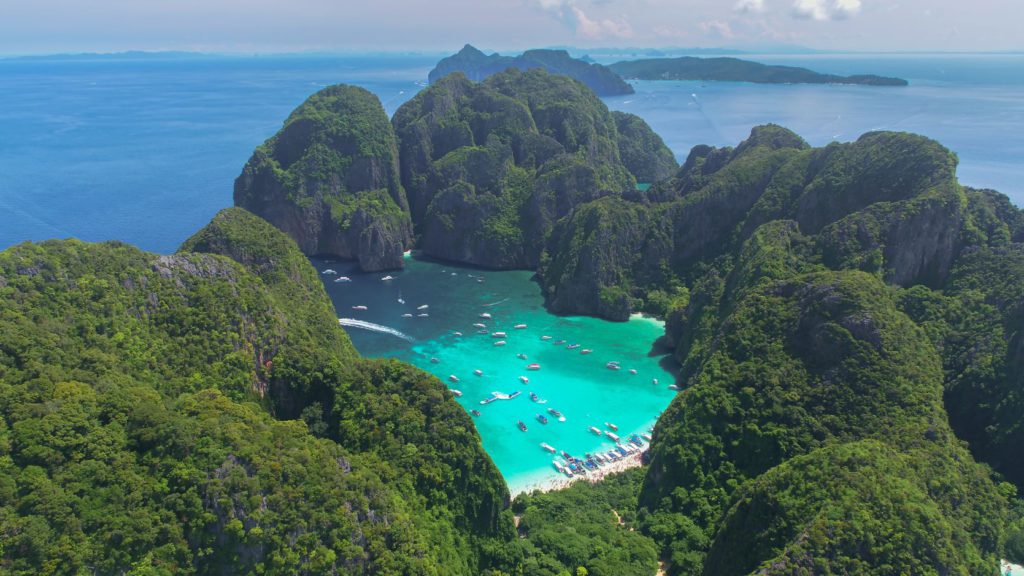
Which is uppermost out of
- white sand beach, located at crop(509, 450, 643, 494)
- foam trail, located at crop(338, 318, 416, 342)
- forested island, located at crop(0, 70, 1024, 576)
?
forested island, located at crop(0, 70, 1024, 576)

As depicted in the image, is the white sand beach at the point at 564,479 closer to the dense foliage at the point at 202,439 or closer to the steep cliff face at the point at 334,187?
the dense foliage at the point at 202,439

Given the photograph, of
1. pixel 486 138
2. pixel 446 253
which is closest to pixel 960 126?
pixel 486 138

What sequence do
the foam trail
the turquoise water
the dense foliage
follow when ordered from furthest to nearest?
the foam trail
the turquoise water
the dense foliage

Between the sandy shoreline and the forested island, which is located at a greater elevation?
the forested island

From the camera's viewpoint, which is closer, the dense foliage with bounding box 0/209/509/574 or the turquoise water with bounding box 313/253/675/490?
the dense foliage with bounding box 0/209/509/574

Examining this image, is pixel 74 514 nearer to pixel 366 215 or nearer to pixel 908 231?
pixel 908 231

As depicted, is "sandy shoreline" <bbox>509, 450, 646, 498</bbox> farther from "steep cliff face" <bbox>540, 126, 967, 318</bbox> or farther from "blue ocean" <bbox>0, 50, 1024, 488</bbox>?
"steep cliff face" <bbox>540, 126, 967, 318</bbox>

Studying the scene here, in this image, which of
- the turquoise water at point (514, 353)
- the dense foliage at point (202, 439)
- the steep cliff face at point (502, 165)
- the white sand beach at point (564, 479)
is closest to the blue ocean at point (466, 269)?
the turquoise water at point (514, 353)

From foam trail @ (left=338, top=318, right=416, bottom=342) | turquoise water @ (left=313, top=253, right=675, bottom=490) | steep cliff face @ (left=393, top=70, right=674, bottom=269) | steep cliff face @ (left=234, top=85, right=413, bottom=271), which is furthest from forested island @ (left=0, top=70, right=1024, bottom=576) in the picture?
steep cliff face @ (left=234, top=85, right=413, bottom=271)
